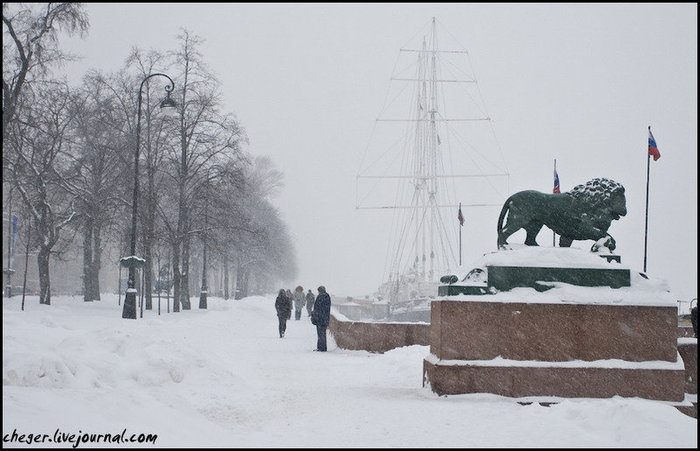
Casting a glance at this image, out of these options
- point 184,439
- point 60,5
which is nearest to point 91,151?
point 60,5

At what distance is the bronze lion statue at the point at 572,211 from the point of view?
10516 millimetres

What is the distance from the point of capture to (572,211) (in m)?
10.6

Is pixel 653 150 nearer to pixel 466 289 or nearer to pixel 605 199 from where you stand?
pixel 605 199

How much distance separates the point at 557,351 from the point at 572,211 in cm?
243

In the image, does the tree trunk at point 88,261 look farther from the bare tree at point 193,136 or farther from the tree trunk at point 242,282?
the tree trunk at point 242,282

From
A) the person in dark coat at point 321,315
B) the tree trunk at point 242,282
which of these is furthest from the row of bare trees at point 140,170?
the tree trunk at point 242,282

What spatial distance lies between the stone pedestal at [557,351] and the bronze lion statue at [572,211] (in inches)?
60.5

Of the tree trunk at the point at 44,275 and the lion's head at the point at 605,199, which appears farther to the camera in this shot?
the tree trunk at the point at 44,275

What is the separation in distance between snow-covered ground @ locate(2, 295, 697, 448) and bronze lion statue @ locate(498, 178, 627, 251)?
10.1 feet

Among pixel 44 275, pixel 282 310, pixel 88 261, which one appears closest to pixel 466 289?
pixel 282 310

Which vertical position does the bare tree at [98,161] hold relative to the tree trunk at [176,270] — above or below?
above

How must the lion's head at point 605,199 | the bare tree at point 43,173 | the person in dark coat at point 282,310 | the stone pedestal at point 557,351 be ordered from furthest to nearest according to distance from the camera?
the bare tree at point 43,173, the person in dark coat at point 282,310, the lion's head at point 605,199, the stone pedestal at point 557,351

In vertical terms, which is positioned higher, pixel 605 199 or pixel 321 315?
pixel 605 199

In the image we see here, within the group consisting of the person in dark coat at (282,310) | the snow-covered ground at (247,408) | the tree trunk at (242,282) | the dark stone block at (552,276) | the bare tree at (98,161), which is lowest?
the tree trunk at (242,282)
